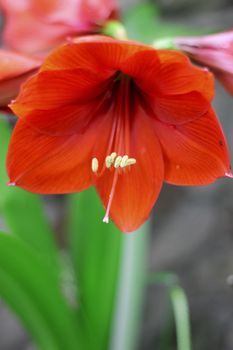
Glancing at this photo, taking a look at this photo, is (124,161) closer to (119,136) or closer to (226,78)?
(119,136)

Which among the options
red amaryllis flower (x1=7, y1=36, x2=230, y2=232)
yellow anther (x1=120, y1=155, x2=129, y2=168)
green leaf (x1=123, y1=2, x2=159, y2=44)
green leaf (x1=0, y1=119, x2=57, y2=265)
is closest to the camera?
red amaryllis flower (x1=7, y1=36, x2=230, y2=232)

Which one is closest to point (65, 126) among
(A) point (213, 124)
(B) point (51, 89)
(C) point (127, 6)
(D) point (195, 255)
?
(B) point (51, 89)

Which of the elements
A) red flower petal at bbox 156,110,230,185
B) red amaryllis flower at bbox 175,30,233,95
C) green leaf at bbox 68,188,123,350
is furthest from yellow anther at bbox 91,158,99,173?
green leaf at bbox 68,188,123,350

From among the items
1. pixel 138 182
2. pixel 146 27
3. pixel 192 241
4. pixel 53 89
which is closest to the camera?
pixel 53 89

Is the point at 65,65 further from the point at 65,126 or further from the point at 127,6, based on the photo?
the point at 127,6

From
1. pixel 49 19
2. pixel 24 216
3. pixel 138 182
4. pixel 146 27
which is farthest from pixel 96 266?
pixel 146 27

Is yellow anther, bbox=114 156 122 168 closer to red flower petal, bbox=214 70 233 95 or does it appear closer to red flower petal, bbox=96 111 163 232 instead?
red flower petal, bbox=96 111 163 232
